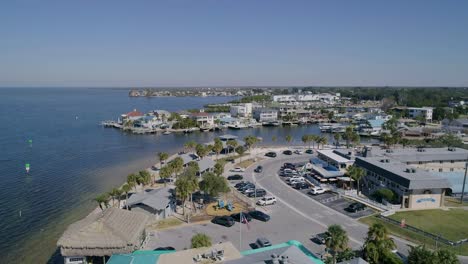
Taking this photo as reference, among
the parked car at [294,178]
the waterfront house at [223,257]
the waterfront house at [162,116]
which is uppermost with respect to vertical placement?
the waterfront house at [223,257]

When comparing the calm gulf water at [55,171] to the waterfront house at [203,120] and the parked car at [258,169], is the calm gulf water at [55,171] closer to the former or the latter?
the waterfront house at [203,120]

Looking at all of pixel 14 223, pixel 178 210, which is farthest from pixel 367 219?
pixel 14 223

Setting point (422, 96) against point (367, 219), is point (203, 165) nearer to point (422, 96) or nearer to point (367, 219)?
point (367, 219)

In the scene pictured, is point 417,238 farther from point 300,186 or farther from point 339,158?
point 339,158

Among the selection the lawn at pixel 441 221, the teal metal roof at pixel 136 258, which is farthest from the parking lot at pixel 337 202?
the teal metal roof at pixel 136 258

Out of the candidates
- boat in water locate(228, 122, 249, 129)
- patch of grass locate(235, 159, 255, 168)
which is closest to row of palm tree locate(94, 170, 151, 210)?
patch of grass locate(235, 159, 255, 168)

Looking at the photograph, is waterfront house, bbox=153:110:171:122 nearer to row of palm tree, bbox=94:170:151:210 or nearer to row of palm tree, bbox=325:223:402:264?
row of palm tree, bbox=94:170:151:210

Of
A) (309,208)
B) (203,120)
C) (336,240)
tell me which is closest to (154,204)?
(309,208)

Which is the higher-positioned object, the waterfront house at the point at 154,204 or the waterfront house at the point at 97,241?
the waterfront house at the point at 97,241
